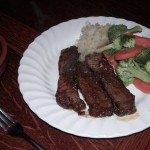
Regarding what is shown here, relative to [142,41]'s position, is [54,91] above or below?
below

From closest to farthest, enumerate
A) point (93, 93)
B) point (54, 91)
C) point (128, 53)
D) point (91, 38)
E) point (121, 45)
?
1. point (93, 93)
2. point (54, 91)
3. point (128, 53)
4. point (121, 45)
5. point (91, 38)

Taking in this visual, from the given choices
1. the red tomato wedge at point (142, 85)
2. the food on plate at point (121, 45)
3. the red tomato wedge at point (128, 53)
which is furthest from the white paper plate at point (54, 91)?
the red tomato wedge at point (128, 53)

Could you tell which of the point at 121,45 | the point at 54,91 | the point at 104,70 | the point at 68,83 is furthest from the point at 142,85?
the point at 54,91

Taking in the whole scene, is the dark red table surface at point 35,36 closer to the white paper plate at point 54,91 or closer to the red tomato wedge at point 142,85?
the white paper plate at point 54,91

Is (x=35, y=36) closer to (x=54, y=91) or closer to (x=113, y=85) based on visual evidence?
(x=54, y=91)

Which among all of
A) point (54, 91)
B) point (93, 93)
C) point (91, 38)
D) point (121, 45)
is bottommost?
point (54, 91)

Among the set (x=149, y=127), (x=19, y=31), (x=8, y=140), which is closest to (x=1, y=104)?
(x=8, y=140)
